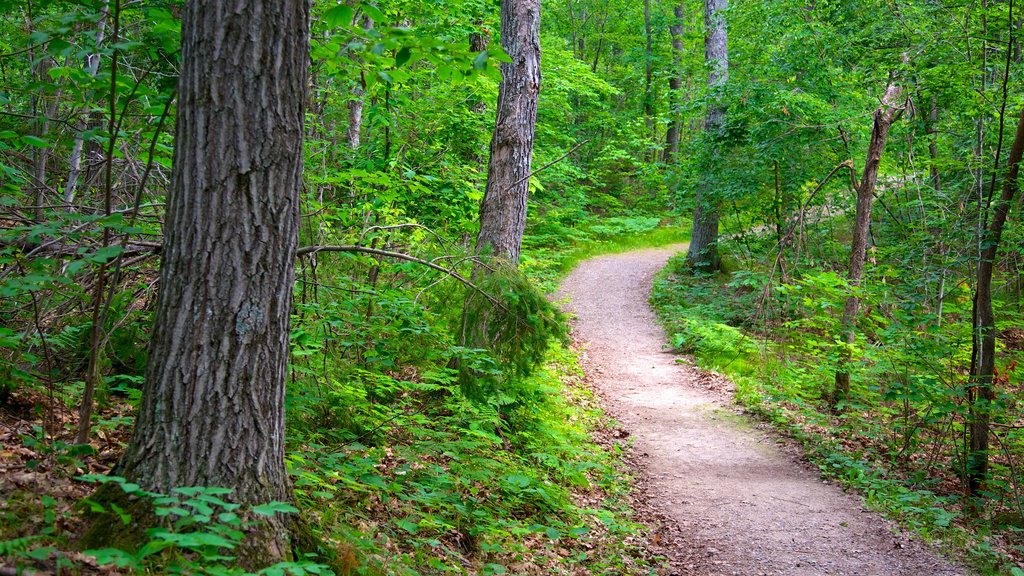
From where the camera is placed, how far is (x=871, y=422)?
8539 mm

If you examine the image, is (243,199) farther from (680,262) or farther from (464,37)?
(680,262)

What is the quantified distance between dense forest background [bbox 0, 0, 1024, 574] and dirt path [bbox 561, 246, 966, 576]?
42 centimetres

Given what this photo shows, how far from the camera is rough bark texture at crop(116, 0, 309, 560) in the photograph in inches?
107

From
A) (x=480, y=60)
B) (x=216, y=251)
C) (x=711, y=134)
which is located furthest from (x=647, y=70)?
(x=216, y=251)

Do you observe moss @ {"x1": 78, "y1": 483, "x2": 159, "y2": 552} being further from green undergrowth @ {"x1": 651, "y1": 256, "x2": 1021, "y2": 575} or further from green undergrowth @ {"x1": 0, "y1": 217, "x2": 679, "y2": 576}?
green undergrowth @ {"x1": 651, "y1": 256, "x2": 1021, "y2": 575}

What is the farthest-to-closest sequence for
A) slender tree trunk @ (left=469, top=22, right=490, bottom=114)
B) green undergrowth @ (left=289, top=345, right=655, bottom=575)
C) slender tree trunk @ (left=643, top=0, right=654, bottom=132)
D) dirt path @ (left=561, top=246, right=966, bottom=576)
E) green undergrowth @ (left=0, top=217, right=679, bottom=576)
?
slender tree trunk @ (left=643, top=0, right=654, bottom=132) → slender tree trunk @ (left=469, top=22, right=490, bottom=114) → dirt path @ (left=561, top=246, right=966, bottom=576) → green undergrowth @ (left=289, top=345, right=655, bottom=575) → green undergrowth @ (left=0, top=217, right=679, bottom=576)

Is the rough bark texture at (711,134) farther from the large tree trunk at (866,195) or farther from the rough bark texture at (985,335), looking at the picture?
the rough bark texture at (985,335)

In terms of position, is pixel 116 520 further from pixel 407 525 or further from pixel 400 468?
pixel 400 468

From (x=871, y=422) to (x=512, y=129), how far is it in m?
6.15

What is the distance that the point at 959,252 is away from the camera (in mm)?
6805

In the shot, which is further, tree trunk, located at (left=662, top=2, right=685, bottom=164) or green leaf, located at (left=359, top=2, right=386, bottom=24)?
tree trunk, located at (left=662, top=2, right=685, bottom=164)

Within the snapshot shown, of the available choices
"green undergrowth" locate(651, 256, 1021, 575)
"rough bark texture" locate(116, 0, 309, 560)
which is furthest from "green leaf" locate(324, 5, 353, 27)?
"green undergrowth" locate(651, 256, 1021, 575)

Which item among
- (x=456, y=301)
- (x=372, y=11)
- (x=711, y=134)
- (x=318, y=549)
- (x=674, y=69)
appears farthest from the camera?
(x=674, y=69)

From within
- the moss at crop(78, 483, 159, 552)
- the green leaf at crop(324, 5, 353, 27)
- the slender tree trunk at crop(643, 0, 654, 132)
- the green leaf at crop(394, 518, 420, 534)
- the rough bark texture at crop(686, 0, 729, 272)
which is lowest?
the green leaf at crop(394, 518, 420, 534)
